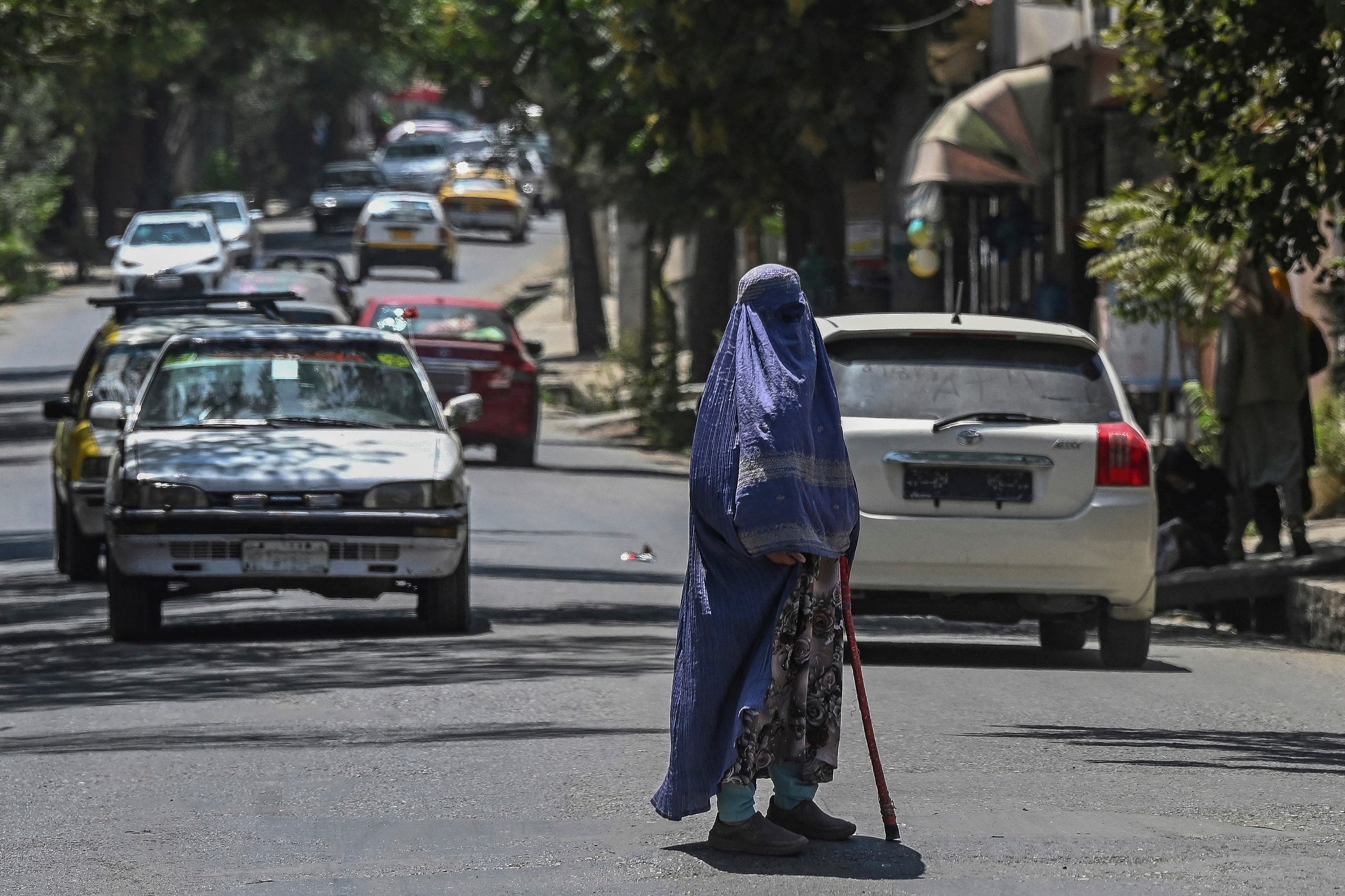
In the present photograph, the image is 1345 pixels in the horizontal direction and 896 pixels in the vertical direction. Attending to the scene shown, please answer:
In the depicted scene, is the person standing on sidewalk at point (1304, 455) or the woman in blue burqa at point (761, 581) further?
the person standing on sidewalk at point (1304, 455)

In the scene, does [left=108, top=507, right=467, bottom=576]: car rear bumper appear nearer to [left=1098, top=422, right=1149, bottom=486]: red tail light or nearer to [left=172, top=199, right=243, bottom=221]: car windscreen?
[left=1098, top=422, right=1149, bottom=486]: red tail light

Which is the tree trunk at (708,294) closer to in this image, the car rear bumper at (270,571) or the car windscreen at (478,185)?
the car rear bumper at (270,571)

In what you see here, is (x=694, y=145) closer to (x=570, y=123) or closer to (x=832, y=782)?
(x=570, y=123)

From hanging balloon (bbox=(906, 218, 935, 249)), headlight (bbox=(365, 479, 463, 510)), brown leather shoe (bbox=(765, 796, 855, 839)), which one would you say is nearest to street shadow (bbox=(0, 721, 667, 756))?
brown leather shoe (bbox=(765, 796, 855, 839))

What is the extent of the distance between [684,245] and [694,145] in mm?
20371

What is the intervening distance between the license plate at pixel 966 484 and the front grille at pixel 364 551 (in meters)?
2.71

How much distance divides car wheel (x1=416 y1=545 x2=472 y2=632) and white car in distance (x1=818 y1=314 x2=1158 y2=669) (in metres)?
2.35

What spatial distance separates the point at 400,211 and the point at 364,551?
40716 millimetres

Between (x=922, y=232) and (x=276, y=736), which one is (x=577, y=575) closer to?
(x=276, y=736)

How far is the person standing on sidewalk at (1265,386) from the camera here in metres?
13.7

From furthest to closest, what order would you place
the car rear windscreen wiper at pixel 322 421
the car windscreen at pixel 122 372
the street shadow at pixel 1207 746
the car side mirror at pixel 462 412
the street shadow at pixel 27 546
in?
the street shadow at pixel 27 546 < the car windscreen at pixel 122 372 < the car side mirror at pixel 462 412 < the car rear windscreen wiper at pixel 322 421 < the street shadow at pixel 1207 746

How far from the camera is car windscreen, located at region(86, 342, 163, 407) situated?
15203 mm

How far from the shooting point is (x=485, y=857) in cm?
621

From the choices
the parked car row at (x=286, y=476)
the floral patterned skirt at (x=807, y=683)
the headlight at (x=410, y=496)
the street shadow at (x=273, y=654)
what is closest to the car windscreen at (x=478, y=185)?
the street shadow at (x=273, y=654)
